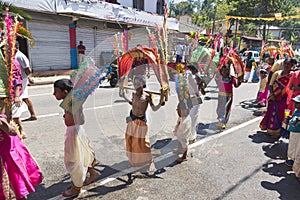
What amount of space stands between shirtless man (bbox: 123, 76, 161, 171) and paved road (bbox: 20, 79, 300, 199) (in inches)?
9.3

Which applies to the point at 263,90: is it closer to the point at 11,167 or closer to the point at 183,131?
the point at 183,131

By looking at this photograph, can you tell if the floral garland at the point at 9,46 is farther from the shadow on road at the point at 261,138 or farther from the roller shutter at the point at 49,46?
the roller shutter at the point at 49,46

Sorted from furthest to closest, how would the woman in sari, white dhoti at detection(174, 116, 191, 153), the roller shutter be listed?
the roller shutter < the woman in sari < white dhoti at detection(174, 116, 191, 153)

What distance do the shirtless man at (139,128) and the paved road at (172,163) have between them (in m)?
0.24

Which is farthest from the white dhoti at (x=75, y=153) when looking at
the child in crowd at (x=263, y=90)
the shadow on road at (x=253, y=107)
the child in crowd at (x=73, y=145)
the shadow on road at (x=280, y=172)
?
the child in crowd at (x=263, y=90)

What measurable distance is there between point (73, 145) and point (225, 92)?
3.61 meters

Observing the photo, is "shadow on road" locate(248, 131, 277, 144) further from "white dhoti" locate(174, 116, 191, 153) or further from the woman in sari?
"white dhoti" locate(174, 116, 191, 153)

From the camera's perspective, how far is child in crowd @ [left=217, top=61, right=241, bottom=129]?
17.0 feet

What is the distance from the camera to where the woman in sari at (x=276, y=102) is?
187 inches

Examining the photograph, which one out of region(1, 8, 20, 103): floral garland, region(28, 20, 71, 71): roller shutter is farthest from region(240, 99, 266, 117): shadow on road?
region(28, 20, 71, 71): roller shutter

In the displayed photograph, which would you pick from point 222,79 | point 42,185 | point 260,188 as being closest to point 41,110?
point 42,185

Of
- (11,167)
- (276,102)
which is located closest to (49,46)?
(276,102)

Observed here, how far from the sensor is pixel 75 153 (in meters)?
2.78

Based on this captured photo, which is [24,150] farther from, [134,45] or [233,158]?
[233,158]
